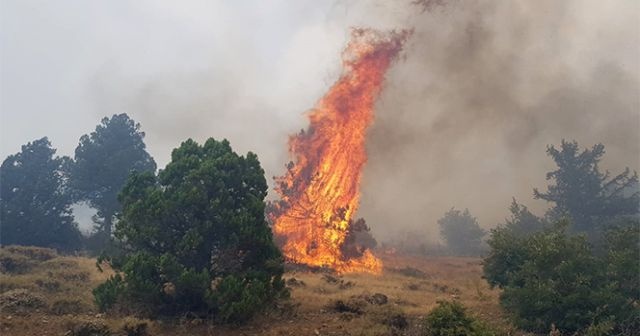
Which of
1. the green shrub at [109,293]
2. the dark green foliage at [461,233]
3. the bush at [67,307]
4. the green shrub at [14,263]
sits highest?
the dark green foliage at [461,233]

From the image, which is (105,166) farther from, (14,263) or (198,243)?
(198,243)

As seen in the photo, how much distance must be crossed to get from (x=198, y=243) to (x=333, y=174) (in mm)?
25857

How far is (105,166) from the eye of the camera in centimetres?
4772

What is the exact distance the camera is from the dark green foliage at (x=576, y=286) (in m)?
16.0

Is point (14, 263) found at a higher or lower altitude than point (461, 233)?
lower

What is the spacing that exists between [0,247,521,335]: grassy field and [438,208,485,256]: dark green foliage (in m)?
49.7

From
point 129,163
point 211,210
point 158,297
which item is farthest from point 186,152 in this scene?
point 129,163

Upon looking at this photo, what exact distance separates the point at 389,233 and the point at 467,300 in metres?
69.4

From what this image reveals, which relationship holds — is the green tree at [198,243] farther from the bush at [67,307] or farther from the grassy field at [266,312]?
the bush at [67,307]

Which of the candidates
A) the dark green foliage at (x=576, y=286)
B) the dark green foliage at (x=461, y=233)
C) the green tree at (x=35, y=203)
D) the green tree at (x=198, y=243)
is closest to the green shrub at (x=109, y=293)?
the green tree at (x=198, y=243)

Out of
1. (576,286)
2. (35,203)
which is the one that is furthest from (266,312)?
(35,203)

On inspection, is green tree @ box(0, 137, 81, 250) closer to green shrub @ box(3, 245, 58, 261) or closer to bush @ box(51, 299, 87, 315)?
green shrub @ box(3, 245, 58, 261)

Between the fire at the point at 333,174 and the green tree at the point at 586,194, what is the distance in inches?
842

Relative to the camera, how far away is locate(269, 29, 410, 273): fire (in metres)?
41.5
